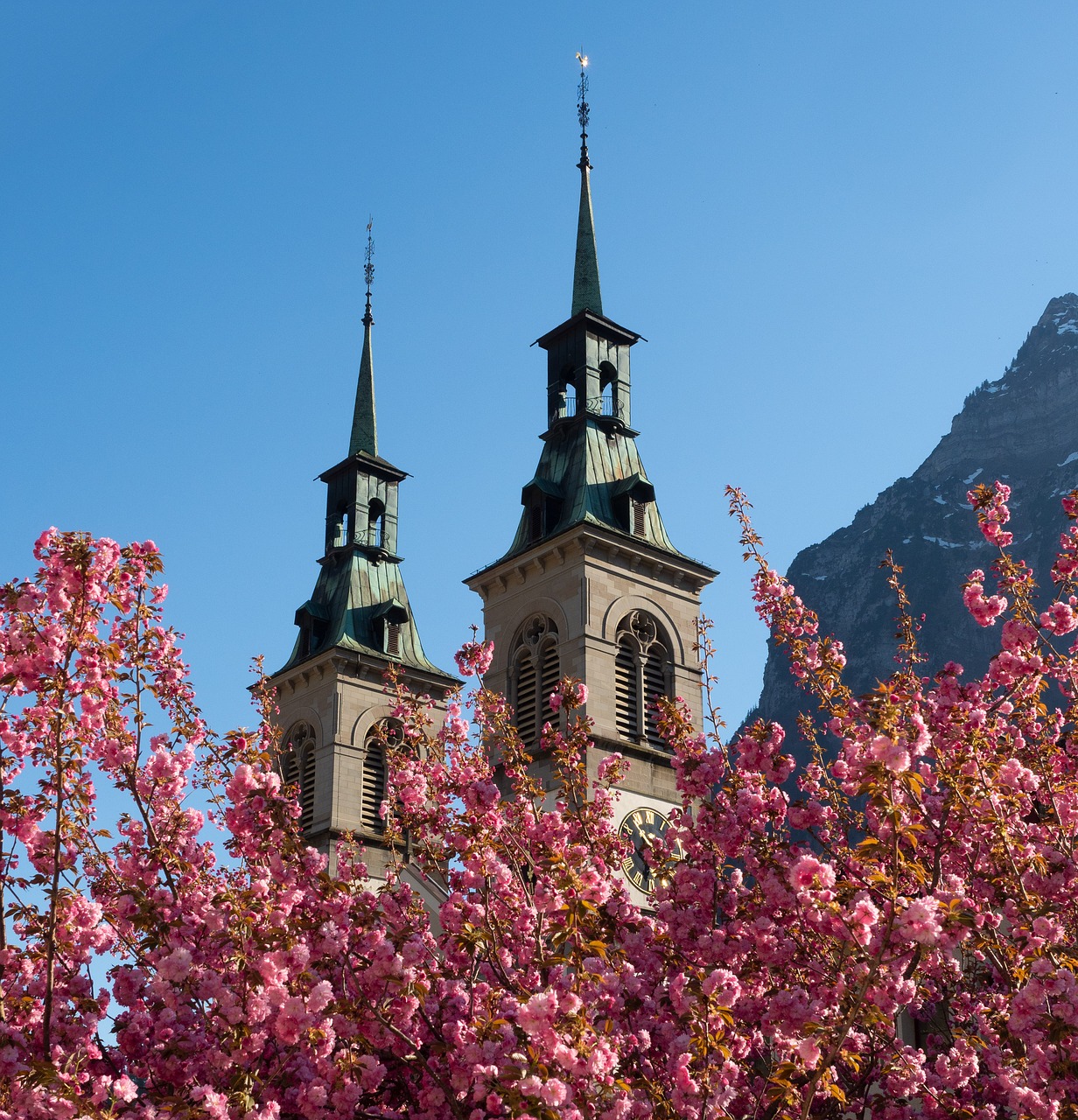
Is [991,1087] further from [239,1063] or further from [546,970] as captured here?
[239,1063]

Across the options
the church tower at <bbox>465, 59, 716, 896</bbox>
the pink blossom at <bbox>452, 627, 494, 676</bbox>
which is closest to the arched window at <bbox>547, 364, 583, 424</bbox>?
the church tower at <bbox>465, 59, 716, 896</bbox>

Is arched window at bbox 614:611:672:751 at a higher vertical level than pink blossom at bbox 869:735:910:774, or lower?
higher

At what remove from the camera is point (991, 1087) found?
1330 cm

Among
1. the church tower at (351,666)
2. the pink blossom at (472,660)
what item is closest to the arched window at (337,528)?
the church tower at (351,666)

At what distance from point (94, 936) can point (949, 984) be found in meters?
7.41

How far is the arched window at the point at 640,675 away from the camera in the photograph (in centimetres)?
3216

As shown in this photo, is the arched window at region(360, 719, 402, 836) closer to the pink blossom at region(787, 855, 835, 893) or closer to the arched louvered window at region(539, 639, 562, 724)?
the arched louvered window at region(539, 639, 562, 724)

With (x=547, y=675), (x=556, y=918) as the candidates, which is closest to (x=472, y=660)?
(x=556, y=918)

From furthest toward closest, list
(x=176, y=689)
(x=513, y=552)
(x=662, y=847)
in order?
(x=513, y=552), (x=662, y=847), (x=176, y=689)

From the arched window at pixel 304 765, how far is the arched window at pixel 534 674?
10.6 meters

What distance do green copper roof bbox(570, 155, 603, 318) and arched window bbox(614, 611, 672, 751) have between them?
910 centimetres

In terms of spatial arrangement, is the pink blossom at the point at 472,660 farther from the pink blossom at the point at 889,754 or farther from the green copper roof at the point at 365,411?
the green copper roof at the point at 365,411

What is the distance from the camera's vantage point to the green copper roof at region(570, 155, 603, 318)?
39062 millimetres

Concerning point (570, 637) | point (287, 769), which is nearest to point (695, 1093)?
point (570, 637)
